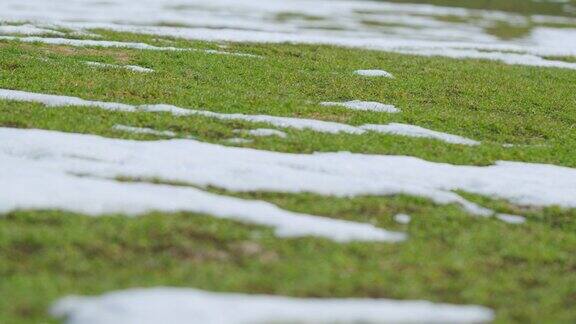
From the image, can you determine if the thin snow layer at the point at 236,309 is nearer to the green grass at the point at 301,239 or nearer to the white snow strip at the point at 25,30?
the green grass at the point at 301,239

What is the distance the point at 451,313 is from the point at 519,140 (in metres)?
14.0

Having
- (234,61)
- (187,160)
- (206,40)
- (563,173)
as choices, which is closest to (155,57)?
(234,61)

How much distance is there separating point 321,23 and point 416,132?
50.8 m

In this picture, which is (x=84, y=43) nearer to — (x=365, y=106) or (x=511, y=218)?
(x=365, y=106)

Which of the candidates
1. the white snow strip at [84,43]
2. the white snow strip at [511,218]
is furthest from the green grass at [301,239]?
the white snow strip at [84,43]

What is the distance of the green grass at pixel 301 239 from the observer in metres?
13.0

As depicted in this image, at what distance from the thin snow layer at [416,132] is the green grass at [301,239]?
2.41 ft

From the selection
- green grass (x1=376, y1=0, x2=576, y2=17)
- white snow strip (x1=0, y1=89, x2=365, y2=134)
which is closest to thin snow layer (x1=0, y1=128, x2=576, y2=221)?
white snow strip (x1=0, y1=89, x2=365, y2=134)

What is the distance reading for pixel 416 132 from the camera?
24406mm

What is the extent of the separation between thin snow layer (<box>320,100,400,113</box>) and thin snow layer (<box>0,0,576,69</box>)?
689 inches

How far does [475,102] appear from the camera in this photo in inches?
1205

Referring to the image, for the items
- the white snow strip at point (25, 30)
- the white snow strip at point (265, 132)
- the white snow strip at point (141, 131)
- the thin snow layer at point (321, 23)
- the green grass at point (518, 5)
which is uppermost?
the white snow strip at point (25, 30)

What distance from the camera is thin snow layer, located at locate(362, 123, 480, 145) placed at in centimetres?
2386

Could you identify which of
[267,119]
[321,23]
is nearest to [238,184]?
[267,119]
